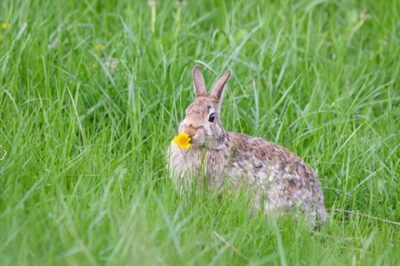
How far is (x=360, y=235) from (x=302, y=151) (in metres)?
1.20

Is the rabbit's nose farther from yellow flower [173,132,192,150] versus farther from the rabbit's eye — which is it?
the rabbit's eye

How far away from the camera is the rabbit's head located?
17.9 feet

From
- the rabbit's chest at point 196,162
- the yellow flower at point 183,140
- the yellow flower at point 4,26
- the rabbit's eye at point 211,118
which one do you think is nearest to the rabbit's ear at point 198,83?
the rabbit's eye at point 211,118

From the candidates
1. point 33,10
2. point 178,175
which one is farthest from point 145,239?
point 33,10

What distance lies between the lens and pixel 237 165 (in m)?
5.74

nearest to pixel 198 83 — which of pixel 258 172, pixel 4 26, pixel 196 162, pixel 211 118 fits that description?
pixel 211 118

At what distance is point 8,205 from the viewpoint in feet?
14.7

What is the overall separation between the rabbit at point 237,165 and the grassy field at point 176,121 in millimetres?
145

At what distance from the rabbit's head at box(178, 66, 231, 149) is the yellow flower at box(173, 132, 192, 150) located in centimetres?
2

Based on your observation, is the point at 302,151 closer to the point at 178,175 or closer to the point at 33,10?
the point at 178,175

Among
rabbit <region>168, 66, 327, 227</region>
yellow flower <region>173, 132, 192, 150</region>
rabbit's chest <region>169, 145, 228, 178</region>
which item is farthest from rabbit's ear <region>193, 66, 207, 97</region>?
yellow flower <region>173, 132, 192, 150</region>

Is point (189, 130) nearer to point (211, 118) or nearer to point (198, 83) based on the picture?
point (211, 118)

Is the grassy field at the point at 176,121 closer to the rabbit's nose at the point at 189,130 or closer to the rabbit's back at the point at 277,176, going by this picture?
the rabbit's back at the point at 277,176

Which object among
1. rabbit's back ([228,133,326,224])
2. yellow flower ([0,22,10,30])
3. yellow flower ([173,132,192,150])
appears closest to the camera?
yellow flower ([173,132,192,150])
